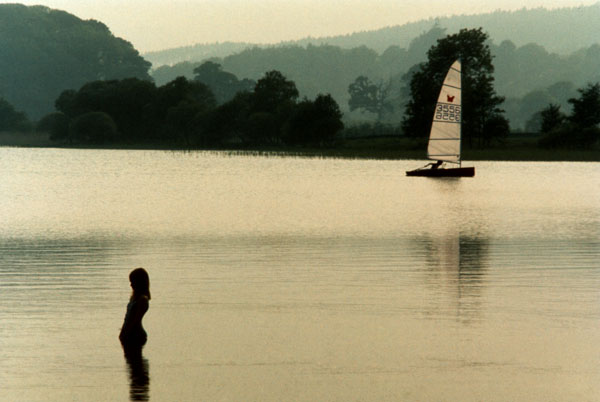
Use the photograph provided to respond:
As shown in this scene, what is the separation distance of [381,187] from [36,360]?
59055mm

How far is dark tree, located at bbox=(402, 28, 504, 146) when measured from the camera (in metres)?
134

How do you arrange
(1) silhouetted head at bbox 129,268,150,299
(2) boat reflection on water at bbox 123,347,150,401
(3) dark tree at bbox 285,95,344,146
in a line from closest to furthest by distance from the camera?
(2) boat reflection on water at bbox 123,347,150,401 → (1) silhouetted head at bbox 129,268,150,299 → (3) dark tree at bbox 285,95,344,146

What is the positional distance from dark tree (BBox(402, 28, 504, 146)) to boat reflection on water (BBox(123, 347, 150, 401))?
4695 inches

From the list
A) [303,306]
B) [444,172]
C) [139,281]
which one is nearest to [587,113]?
[444,172]

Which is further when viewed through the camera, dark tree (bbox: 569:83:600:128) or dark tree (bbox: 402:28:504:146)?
dark tree (bbox: 402:28:504:146)

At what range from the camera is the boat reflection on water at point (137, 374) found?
525 inches

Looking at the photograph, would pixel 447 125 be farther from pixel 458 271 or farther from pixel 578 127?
pixel 458 271

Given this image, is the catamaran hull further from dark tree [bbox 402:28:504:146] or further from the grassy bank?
dark tree [bbox 402:28:504:146]

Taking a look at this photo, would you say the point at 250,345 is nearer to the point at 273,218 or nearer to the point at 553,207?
the point at 273,218

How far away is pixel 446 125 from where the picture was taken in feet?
315

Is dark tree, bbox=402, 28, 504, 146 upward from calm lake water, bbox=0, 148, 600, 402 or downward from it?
upward

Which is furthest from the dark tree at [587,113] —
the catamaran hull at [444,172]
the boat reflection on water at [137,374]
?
the boat reflection on water at [137,374]

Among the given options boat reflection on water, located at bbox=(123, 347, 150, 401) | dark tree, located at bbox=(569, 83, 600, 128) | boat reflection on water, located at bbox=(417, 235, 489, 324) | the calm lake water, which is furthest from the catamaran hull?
boat reflection on water, located at bbox=(123, 347, 150, 401)

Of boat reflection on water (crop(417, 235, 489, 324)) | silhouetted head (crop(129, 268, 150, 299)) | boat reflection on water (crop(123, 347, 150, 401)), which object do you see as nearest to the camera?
boat reflection on water (crop(123, 347, 150, 401))
